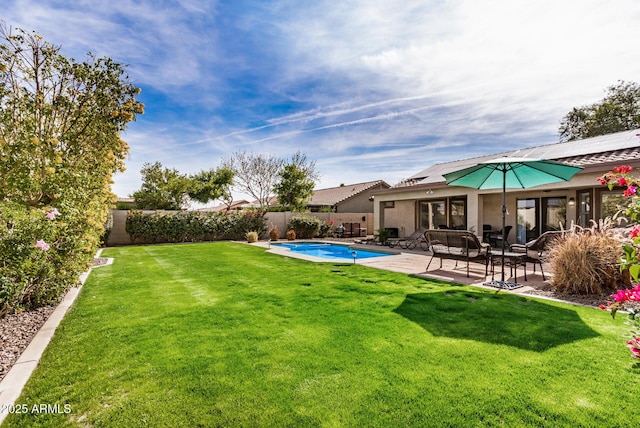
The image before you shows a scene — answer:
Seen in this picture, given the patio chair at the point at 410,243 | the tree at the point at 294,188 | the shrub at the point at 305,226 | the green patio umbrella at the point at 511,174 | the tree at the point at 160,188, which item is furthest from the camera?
the tree at the point at 160,188

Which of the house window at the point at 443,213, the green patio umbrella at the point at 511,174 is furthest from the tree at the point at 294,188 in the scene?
the green patio umbrella at the point at 511,174

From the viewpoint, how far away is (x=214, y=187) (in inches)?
1414

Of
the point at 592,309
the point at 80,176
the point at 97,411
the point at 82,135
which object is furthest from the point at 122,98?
the point at 592,309

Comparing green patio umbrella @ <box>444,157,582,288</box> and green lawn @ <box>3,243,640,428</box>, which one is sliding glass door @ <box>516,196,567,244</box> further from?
green lawn @ <box>3,243,640,428</box>

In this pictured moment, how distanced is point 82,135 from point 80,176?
1.23 m

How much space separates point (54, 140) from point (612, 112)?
120 ft

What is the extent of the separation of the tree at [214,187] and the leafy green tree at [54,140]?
95.0 feet

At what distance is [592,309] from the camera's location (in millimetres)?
5344

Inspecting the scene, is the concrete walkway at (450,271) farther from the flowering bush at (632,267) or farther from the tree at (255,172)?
the tree at (255,172)

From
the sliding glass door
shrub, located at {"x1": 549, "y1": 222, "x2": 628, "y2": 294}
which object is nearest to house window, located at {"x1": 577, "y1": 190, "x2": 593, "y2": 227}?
the sliding glass door

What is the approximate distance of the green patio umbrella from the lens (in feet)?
23.6

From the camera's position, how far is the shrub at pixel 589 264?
6.23m

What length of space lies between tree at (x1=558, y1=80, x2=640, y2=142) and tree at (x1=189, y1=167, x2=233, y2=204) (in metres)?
34.8

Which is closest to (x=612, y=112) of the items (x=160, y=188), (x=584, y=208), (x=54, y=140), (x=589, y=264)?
(x=584, y=208)
